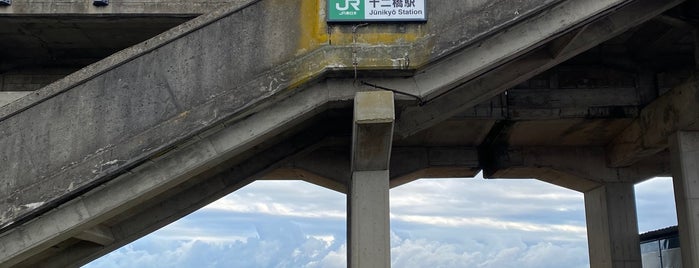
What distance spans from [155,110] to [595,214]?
12.0m

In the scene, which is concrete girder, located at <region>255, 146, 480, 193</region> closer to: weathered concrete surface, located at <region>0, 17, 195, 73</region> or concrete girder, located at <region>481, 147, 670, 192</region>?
concrete girder, located at <region>481, 147, 670, 192</region>

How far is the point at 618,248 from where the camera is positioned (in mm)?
14352

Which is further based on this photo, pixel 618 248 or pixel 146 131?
pixel 618 248

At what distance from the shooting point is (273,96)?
7.21m

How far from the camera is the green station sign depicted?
7566 millimetres

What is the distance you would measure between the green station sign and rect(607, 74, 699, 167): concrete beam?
220 inches

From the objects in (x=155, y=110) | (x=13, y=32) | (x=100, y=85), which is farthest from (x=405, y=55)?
(x=13, y=32)

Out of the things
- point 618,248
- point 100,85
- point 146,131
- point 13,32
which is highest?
point 13,32

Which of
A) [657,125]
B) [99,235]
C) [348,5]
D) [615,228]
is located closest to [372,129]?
[348,5]

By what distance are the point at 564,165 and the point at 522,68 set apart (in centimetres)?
643

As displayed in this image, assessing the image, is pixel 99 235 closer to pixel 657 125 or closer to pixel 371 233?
pixel 371 233

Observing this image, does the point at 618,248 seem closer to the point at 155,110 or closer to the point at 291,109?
the point at 291,109

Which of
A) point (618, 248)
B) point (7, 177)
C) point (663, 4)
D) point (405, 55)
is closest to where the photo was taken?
point (7, 177)

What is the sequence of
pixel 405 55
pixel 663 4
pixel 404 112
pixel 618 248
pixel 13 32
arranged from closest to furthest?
pixel 405 55
pixel 663 4
pixel 404 112
pixel 13 32
pixel 618 248
